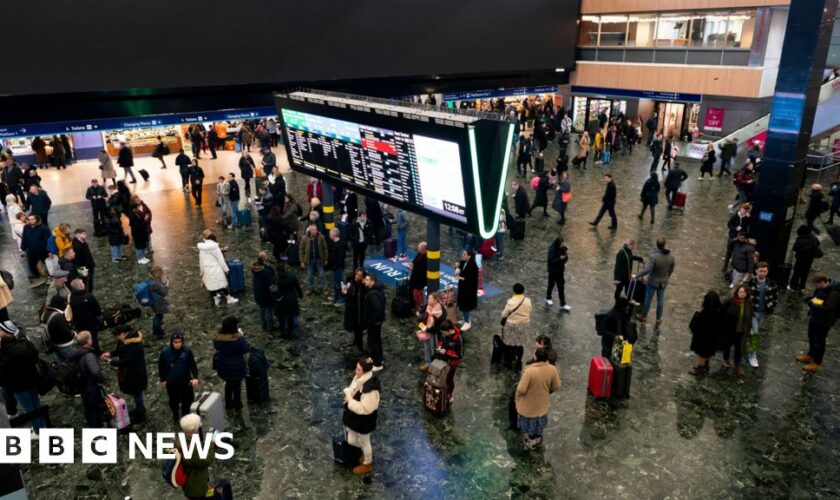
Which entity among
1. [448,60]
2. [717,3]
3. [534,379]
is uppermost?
[717,3]

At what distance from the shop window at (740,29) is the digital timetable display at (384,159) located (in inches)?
818

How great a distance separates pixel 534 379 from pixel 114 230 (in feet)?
38.2

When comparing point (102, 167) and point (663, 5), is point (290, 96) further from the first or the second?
point (663, 5)

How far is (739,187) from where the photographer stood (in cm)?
1756

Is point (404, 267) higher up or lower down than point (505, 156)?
lower down

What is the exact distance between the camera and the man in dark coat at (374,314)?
948 cm

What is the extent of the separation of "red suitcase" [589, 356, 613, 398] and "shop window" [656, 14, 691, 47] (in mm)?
23301

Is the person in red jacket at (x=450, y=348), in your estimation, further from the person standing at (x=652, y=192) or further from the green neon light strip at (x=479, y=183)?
the person standing at (x=652, y=192)

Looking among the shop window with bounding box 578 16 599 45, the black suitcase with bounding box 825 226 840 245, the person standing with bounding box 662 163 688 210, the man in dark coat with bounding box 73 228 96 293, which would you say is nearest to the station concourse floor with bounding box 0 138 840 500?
the man in dark coat with bounding box 73 228 96 293

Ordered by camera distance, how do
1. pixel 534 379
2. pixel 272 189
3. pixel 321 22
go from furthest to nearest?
pixel 321 22, pixel 272 189, pixel 534 379

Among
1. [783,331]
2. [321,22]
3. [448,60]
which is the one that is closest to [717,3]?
[448,60]

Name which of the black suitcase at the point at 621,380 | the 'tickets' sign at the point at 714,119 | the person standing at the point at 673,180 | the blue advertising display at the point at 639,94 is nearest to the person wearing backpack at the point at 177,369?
the black suitcase at the point at 621,380

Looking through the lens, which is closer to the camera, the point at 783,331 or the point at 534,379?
the point at 534,379

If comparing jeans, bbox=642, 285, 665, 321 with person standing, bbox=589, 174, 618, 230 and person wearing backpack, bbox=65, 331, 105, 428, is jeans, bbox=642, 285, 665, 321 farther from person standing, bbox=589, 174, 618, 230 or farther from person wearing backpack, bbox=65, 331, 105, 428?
person wearing backpack, bbox=65, 331, 105, 428
